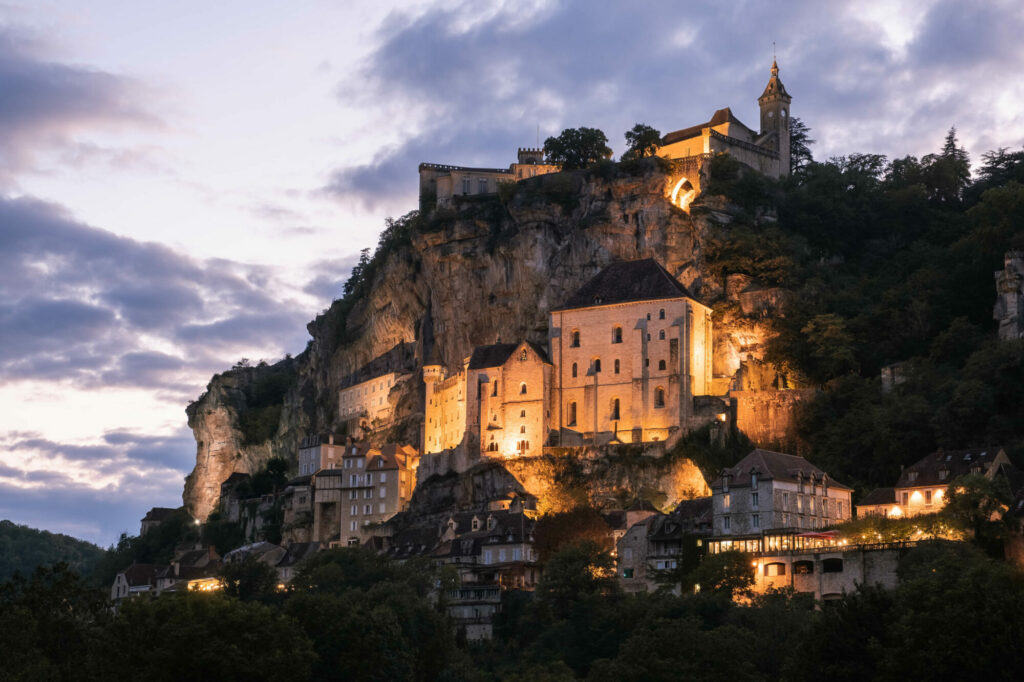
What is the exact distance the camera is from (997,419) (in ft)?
264

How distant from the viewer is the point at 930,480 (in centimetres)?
7606

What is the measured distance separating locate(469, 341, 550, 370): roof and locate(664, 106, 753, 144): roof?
2131 centimetres

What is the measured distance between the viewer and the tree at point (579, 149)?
115375 mm

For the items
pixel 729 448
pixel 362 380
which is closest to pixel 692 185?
pixel 729 448

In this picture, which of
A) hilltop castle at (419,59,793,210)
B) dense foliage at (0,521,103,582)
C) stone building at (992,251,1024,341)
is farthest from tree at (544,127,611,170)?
dense foliage at (0,521,103,582)

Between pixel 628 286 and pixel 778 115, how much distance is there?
2897 centimetres

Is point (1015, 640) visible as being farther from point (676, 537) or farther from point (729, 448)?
point (729, 448)

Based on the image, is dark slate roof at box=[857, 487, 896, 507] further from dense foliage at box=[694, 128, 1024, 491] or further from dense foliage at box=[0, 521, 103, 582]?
dense foliage at box=[0, 521, 103, 582]

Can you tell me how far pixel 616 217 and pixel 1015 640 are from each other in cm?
6180

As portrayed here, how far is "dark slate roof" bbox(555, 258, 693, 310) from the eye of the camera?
3745 inches

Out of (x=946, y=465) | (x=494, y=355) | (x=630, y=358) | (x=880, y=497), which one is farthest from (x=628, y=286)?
(x=946, y=465)

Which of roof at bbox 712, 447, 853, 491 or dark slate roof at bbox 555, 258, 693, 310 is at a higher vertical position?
dark slate roof at bbox 555, 258, 693, 310

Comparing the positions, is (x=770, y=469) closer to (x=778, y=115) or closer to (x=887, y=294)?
(x=887, y=294)

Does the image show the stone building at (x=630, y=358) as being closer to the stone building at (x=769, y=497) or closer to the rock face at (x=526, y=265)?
the rock face at (x=526, y=265)
